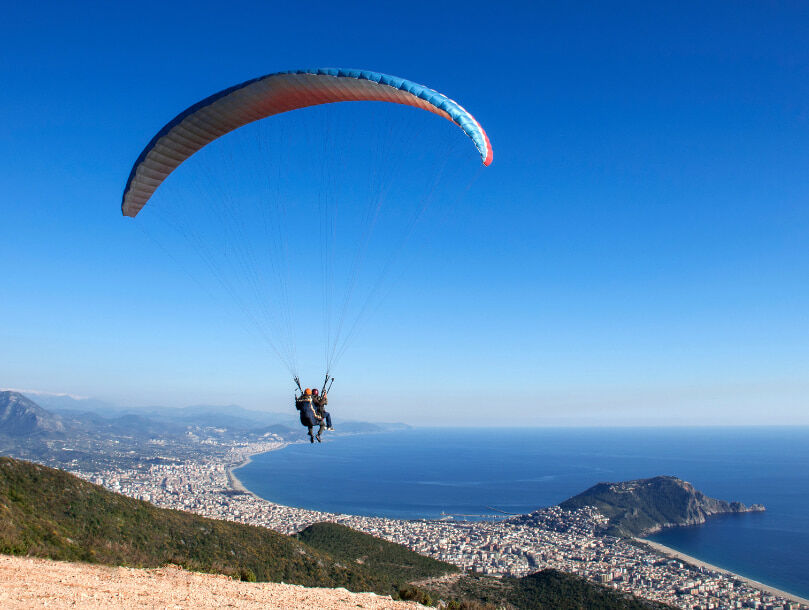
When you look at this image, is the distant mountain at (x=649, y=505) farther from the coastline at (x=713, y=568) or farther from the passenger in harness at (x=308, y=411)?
the passenger in harness at (x=308, y=411)

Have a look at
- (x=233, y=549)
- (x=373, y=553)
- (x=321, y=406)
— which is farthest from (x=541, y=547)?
(x=321, y=406)

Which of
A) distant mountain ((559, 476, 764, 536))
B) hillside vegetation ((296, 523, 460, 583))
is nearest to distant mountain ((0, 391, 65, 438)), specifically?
hillside vegetation ((296, 523, 460, 583))

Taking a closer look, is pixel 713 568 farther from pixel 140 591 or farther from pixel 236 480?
pixel 236 480

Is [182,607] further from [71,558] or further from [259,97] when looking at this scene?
[259,97]

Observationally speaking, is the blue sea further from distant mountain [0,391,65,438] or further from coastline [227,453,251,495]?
distant mountain [0,391,65,438]

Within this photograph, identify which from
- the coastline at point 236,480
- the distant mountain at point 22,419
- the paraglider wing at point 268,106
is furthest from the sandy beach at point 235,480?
the paraglider wing at point 268,106

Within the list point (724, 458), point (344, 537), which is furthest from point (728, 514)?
point (724, 458)
